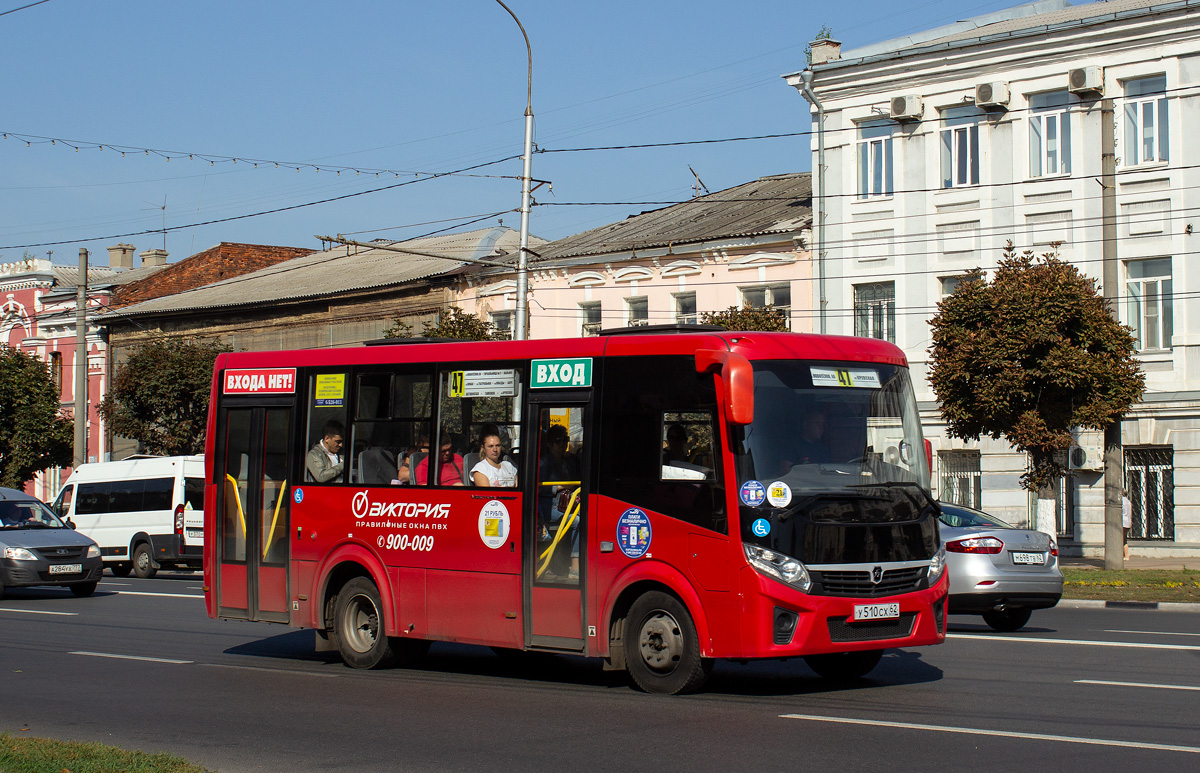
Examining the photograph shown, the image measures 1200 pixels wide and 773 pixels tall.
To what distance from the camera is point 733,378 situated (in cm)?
972

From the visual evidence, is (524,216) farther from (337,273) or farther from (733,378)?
(337,273)

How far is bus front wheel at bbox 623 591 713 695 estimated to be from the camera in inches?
397

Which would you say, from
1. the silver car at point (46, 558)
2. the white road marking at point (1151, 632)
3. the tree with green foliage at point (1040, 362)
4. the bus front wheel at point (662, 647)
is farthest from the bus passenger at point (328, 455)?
the tree with green foliage at point (1040, 362)

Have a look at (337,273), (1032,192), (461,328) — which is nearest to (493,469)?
(1032,192)

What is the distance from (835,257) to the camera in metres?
34.1

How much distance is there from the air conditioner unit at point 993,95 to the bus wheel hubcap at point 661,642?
24.2 metres

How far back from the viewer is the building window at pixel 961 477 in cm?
3225

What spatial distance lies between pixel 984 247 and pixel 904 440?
22.4 metres

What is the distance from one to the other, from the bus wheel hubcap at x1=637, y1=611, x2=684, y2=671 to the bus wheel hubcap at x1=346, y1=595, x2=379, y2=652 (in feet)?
10.8

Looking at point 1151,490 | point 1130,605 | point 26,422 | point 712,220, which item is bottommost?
point 1130,605

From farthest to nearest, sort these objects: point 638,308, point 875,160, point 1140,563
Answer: point 638,308 → point 875,160 → point 1140,563

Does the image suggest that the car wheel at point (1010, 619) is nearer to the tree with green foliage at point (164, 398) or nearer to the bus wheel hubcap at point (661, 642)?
the bus wheel hubcap at point (661, 642)

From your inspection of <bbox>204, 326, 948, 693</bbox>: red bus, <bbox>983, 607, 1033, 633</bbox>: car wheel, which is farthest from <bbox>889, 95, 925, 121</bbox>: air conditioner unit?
<bbox>204, 326, 948, 693</bbox>: red bus

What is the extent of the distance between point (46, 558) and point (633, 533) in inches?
583
